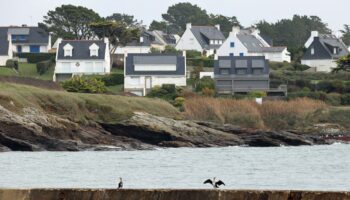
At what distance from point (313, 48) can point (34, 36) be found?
3439 cm

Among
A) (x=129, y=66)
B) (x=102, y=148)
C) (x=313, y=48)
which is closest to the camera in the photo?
(x=102, y=148)

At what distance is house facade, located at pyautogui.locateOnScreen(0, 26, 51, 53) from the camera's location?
150625 mm

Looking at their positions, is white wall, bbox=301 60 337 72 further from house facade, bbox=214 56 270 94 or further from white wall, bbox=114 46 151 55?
white wall, bbox=114 46 151 55

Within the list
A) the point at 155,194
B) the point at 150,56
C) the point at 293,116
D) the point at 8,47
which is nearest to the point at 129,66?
the point at 150,56

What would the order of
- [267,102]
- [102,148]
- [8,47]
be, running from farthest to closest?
[8,47]
[267,102]
[102,148]

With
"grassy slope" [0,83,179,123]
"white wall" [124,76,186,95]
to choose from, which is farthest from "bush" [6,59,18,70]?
"grassy slope" [0,83,179,123]

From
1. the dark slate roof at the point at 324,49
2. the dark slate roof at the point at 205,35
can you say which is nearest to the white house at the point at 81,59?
the dark slate roof at the point at 324,49

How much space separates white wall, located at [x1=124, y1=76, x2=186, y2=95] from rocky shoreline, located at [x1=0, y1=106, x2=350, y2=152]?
84.1 ft

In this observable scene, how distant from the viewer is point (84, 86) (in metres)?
110

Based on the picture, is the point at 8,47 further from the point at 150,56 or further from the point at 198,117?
the point at 198,117

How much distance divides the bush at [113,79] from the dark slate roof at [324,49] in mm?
28703

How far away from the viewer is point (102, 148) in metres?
79.4

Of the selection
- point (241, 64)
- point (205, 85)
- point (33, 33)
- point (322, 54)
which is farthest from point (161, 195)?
point (33, 33)

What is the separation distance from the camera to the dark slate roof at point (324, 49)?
145 m
